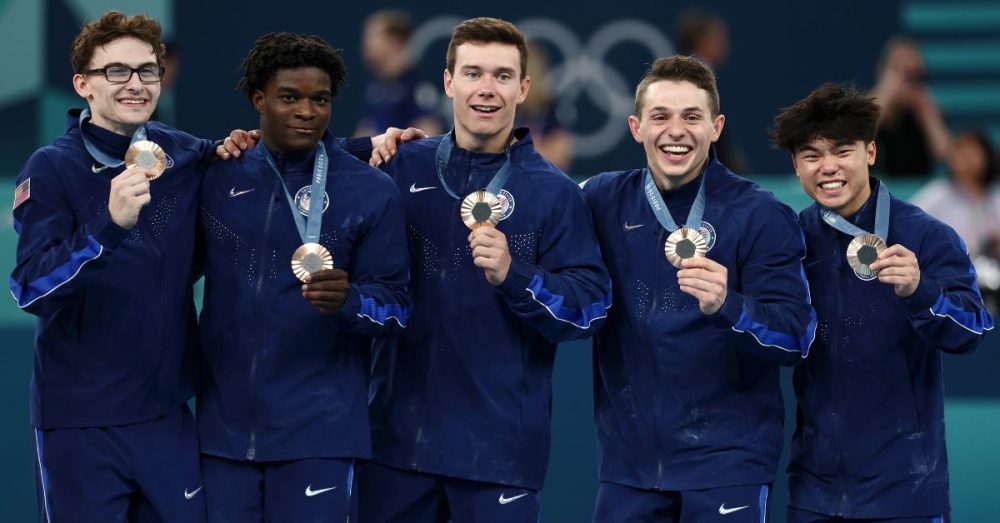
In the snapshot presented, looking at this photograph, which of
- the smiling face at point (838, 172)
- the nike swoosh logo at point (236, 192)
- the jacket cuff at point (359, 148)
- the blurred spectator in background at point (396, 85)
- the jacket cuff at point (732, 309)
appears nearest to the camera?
the jacket cuff at point (732, 309)

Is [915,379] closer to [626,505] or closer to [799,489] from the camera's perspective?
[799,489]

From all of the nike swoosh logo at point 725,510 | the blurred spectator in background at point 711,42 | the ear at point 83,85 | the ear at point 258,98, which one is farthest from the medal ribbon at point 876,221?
the blurred spectator in background at point 711,42

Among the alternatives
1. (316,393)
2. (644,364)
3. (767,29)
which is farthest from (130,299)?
(767,29)

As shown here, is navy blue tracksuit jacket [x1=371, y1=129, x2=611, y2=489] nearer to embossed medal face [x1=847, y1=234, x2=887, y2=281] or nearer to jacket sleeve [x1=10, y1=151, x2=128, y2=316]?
embossed medal face [x1=847, y1=234, x2=887, y2=281]

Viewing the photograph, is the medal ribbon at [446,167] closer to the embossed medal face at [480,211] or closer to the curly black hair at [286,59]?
the embossed medal face at [480,211]

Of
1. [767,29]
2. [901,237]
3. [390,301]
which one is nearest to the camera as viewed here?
[390,301]

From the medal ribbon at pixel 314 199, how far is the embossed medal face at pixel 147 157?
442 millimetres

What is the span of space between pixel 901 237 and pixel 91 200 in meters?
2.93

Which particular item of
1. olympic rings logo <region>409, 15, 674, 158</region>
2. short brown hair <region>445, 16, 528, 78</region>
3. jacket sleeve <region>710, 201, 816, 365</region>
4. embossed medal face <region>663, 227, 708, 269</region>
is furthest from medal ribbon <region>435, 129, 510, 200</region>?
olympic rings logo <region>409, 15, 674, 158</region>

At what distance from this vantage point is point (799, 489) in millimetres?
5430

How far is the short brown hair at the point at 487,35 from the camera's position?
17.7 feet

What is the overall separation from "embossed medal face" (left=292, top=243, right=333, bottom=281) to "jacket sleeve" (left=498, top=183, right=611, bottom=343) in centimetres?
62

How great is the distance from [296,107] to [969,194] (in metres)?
7.81

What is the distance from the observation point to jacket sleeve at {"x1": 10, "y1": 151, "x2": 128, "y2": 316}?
15.7ft
